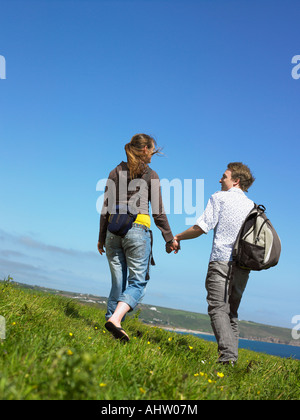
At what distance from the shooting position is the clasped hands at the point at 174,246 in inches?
249

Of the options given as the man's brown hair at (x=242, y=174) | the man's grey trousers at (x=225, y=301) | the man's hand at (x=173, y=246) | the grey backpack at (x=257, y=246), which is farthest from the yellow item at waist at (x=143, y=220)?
the man's brown hair at (x=242, y=174)

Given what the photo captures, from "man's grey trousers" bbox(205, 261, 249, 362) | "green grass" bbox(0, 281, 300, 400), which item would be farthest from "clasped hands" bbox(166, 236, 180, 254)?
"green grass" bbox(0, 281, 300, 400)

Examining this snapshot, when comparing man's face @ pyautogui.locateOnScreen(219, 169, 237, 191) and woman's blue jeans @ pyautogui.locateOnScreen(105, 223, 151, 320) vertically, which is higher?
man's face @ pyautogui.locateOnScreen(219, 169, 237, 191)

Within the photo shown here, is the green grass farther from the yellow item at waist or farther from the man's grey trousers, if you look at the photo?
the yellow item at waist

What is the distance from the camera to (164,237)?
6.21 meters

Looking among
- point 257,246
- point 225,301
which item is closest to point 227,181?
point 257,246

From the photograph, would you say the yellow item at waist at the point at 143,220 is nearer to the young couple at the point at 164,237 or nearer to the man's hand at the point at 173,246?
the young couple at the point at 164,237

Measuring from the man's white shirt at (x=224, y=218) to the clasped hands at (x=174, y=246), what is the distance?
673mm

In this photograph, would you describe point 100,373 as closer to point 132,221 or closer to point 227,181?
A: point 132,221

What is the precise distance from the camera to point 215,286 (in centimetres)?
549

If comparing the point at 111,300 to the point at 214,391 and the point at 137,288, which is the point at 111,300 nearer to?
the point at 137,288

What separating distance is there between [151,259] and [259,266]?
1684 millimetres

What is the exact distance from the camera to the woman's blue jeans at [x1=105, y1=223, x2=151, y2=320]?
5.58 meters
